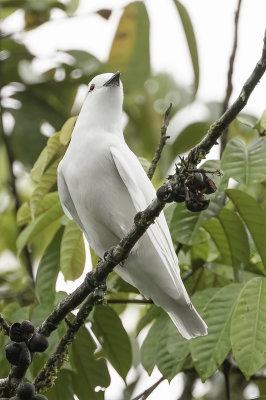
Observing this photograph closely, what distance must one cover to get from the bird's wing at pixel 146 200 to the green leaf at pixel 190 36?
0.77 m

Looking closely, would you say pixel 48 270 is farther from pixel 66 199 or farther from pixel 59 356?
pixel 59 356

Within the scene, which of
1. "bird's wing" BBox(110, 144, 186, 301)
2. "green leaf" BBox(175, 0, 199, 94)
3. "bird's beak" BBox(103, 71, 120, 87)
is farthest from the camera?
"bird's beak" BBox(103, 71, 120, 87)

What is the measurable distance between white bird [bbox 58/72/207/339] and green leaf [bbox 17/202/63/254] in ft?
0.38

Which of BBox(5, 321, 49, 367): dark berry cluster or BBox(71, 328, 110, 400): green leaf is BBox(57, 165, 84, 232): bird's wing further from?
BBox(5, 321, 49, 367): dark berry cluster

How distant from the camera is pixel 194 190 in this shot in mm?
2596

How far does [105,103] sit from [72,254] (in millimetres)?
1055

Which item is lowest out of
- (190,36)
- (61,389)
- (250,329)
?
(61,389)

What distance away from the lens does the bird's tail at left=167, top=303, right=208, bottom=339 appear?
12.0 ft

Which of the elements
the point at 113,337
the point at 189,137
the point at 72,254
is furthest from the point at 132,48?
the point at 113,337

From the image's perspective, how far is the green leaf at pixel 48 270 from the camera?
399 centimetres

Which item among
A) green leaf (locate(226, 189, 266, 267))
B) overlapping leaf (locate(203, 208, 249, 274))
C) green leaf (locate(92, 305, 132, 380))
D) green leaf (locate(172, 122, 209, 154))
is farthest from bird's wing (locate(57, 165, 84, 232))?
green leaf (locate(172, 122, 209, 154))

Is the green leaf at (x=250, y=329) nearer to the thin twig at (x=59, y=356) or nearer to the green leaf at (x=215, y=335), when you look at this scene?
the green leaf at (x=215, y=335)

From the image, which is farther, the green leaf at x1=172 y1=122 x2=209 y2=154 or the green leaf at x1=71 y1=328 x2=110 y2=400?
the green leaf at x1=172 y1=122 x2=209 y2=154

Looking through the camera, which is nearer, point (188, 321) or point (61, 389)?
point (61, 389)
